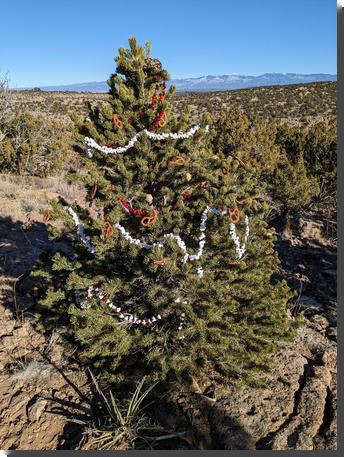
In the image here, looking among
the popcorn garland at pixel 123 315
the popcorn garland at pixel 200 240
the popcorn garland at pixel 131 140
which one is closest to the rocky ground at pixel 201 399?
the popcorn garland at pixel 123 315

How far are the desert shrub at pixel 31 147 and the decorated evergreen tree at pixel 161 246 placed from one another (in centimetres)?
989

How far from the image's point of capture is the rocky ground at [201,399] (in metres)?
3.57

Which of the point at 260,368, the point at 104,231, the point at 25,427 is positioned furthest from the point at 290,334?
the point at 25,427

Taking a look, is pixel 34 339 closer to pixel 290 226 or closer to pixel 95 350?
pixel 95 350

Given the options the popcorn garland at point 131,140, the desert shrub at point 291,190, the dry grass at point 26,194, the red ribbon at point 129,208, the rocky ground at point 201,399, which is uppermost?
the popcorn garland at point 131,140

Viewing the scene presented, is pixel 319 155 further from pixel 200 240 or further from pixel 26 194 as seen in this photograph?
pixel 200 240

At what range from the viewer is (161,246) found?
3.61m

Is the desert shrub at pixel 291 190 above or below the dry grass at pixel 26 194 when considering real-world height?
below

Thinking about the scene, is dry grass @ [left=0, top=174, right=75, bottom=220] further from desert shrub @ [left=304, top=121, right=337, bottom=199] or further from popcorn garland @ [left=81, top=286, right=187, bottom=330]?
desert shrub @ [left=304, top=121, right=337, bottom=199]

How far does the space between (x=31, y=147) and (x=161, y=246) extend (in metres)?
11.1

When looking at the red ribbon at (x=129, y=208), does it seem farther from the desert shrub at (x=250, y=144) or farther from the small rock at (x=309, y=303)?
the desert shrub at (x=250, y=144)

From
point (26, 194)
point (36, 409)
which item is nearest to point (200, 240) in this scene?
point (36, 409)

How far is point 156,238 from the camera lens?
387 centimetres

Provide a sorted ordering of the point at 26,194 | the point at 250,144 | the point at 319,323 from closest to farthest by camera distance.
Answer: the point at 319,323 → the point at 26,194 → the point at 250,144
